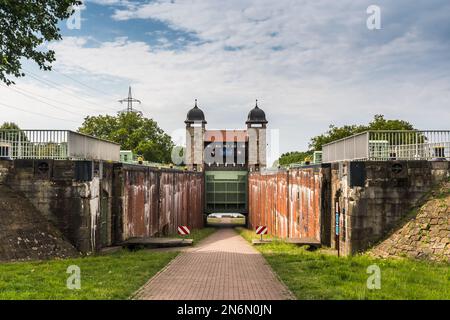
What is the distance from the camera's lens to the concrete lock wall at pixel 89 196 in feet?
55.8

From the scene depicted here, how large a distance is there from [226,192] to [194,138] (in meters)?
9.50

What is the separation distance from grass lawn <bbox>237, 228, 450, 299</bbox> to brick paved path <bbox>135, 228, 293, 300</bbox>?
529mm

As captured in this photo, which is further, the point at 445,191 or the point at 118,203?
the point at 118,203

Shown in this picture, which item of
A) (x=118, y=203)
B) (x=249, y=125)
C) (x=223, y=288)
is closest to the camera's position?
(x=223, y=288)

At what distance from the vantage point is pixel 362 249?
16.9 meters

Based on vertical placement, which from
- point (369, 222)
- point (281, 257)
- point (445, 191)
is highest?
point (445, 191)

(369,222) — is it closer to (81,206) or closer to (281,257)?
(281,257)

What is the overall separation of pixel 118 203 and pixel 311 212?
8.64m

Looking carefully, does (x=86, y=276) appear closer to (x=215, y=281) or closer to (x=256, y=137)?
(x=215, y=281)

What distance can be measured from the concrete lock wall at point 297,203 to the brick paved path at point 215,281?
14.6 feet

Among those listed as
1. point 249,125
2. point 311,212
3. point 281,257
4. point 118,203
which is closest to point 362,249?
point 281,257

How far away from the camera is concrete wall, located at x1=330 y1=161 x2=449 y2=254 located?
17.0m
